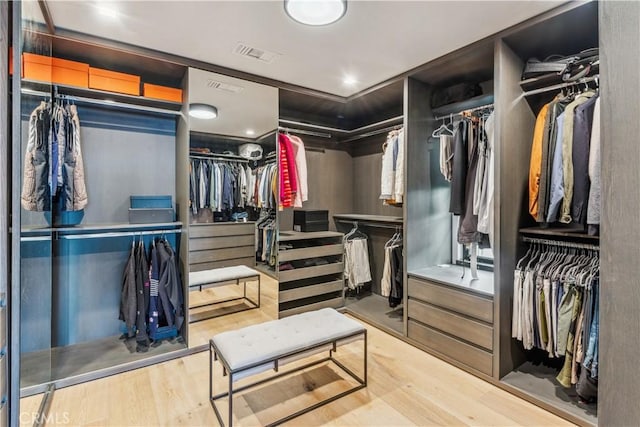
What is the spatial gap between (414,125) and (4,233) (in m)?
2.79

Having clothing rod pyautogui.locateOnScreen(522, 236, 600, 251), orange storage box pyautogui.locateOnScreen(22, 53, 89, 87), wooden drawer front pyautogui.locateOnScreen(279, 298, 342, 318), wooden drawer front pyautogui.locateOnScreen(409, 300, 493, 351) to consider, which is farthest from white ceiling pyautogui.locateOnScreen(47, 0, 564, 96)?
wooden drawer front pyautogui.locateOnScreen(279, 298, 342, 318)

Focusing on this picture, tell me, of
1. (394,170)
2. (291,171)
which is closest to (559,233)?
(394,170)

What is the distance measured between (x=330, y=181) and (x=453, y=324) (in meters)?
2.17

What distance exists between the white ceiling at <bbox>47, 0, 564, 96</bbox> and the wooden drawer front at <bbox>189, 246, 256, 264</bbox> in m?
1.61

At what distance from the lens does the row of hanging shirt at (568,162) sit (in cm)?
174

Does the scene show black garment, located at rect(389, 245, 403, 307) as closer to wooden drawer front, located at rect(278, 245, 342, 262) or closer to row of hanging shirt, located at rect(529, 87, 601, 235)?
wooden drawer front, located at rect(278, 245, 342, 262)

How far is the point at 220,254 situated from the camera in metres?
2.81

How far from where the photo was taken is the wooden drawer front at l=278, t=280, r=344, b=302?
3.15 meters

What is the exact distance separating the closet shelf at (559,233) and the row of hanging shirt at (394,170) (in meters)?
1.03

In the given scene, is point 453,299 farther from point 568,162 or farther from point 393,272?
point 568,162

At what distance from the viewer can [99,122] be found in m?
2.56

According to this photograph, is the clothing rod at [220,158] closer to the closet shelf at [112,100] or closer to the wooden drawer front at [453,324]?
the closet shelf at [112,100]

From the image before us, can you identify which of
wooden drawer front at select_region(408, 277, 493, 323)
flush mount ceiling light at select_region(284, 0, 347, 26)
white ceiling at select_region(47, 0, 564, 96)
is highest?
white ceiling at select_region(47, 0, 564, 96)

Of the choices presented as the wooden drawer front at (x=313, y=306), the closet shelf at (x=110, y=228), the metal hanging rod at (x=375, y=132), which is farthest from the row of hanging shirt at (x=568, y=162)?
the closet shelf at (x=110, y=228)
